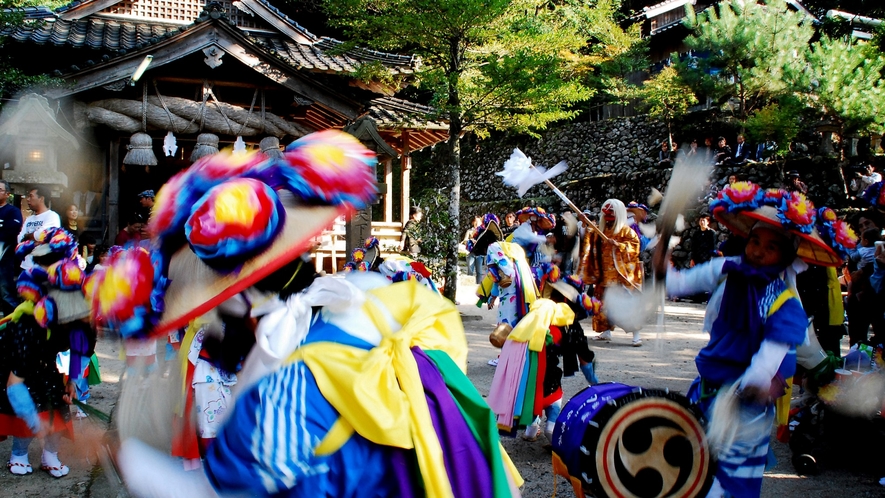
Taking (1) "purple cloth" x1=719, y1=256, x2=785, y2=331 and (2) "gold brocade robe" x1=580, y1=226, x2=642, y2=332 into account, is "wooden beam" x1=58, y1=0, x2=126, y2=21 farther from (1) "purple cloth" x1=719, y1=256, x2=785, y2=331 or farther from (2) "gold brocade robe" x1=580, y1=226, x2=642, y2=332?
(1) "purple cloth" x1=719, y1=256, x2=785, y2=331

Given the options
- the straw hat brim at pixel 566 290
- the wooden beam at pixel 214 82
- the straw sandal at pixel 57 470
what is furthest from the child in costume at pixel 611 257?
the wooden beam at pixel 214 82

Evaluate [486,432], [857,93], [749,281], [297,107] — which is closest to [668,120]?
[857,93]

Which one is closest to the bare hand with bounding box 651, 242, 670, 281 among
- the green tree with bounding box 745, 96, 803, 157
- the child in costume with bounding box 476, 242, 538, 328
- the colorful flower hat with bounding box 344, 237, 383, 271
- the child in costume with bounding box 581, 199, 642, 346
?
the child in costume with bounding box 476, 242, 538, 328

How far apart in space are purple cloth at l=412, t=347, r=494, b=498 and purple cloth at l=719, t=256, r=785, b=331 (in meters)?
2.01

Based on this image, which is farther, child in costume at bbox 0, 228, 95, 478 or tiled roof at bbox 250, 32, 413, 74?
tiled roof at bbox 250, 32, 413, 74

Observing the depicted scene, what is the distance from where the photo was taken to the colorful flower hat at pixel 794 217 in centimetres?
314

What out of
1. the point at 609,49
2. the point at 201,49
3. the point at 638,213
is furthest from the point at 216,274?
the point at 609,49

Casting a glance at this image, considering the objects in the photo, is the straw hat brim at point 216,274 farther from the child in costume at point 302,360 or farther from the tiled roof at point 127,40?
the tiled roof at point 127,40

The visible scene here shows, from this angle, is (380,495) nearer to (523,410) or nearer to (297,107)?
(523,410)

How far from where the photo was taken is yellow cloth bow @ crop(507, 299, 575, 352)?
4934 millimetres

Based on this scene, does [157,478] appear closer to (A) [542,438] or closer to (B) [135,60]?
(A) [542,438]

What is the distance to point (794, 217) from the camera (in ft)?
10.3

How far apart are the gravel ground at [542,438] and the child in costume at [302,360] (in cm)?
100

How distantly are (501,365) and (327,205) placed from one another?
3.41 metres
